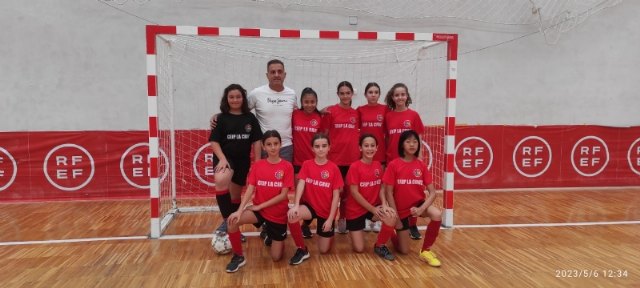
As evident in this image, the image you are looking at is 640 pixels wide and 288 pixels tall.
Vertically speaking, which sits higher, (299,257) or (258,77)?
(258,77)

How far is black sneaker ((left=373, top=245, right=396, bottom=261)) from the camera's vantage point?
145 inches

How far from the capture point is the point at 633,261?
12.1 feet

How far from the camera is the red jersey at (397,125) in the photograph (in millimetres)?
4238

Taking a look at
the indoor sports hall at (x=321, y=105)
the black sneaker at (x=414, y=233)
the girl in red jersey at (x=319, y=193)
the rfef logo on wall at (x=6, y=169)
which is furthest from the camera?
the rfef logo on wall at (x=6, y=169)

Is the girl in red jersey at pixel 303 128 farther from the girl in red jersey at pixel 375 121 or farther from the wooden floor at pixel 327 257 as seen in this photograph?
the wooden floor at pixel 327 257

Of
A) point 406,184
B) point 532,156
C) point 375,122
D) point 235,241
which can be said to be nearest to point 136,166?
point 235,241

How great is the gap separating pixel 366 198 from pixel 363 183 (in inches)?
6.0

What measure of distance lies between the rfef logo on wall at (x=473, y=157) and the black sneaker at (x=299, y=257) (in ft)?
13.6

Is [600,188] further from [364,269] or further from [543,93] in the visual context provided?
[364,269]

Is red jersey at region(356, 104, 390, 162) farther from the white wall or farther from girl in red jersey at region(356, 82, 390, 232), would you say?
the white wall

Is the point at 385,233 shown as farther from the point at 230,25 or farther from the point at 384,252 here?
the point at 230,25

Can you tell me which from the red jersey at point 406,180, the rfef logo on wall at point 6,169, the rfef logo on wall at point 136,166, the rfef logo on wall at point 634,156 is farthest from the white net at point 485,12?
the rfef logo on wall at point 6,169

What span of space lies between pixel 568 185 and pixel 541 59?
2.31 m

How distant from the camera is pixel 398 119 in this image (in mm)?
4254
